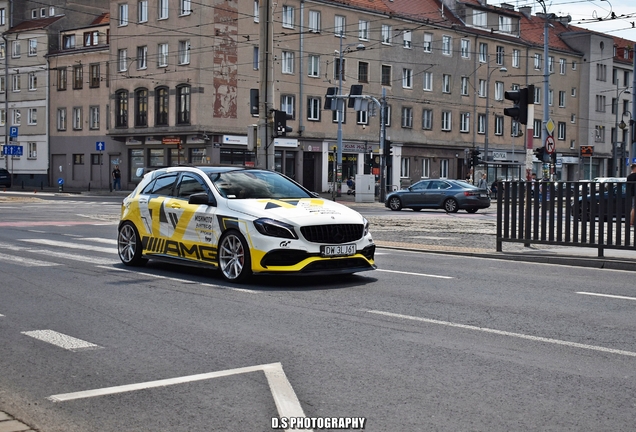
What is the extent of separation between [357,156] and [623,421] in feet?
190

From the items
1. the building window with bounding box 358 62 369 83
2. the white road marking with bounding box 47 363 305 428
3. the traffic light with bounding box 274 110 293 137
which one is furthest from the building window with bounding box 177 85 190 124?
the white road marking with bounding box 47 363 305 428

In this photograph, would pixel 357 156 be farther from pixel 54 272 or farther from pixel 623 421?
pixel 623 421

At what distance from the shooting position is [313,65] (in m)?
A: 59.1

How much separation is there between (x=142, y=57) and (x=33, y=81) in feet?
50.9

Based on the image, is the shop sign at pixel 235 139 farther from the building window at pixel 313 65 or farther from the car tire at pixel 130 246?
the car tire at pixel 130 246

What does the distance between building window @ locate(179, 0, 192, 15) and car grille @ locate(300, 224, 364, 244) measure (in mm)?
45941

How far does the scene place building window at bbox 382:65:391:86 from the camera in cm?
6294

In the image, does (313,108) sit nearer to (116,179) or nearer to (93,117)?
(116,179)

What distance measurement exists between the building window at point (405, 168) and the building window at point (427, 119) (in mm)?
2889

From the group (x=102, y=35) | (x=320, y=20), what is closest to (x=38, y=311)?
(x=320, y=20)

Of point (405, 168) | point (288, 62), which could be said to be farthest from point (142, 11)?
point (405, 168)

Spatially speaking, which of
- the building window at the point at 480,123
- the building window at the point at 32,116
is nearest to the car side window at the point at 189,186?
the building window at the point at 480,123

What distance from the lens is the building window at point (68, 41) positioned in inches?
2687

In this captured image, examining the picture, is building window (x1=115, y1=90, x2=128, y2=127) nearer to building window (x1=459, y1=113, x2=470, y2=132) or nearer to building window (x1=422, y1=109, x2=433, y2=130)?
building window (x1=422, y1=109, x2=433, y2=130)
